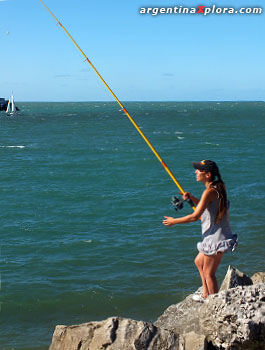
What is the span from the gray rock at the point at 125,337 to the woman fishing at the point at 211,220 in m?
1.03

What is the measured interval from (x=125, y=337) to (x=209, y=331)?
955mm

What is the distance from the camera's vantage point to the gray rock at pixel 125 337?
5730 millimetres

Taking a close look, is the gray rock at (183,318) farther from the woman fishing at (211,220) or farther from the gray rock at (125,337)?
the gray rock at (125,337)

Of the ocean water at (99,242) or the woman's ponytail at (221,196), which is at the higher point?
the woman's ponytail at (221,196)

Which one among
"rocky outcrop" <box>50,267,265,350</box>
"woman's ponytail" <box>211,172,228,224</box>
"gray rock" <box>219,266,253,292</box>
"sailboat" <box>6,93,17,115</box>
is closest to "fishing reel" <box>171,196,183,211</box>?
"woman's ponytail" <box>211,172,228,224</box>

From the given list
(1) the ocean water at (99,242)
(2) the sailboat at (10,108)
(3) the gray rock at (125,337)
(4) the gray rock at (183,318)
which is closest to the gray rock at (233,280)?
(4) the gray rock at (183,318)

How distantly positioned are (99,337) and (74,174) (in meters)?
27.2

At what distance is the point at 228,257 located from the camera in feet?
52.8

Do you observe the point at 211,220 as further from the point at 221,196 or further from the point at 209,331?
the point at 209,331

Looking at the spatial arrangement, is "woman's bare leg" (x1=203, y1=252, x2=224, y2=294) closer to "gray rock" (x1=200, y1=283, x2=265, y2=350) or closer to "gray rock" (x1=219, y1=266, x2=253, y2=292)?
"gray rock" (x1=219, y1=266, x2=253, y2=292)

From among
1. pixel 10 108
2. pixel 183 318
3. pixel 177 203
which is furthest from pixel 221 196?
pixel 10 108

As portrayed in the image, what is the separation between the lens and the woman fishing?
5965mm

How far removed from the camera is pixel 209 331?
19.0 feet

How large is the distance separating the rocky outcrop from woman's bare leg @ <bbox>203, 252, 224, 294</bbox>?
620 millimetres
